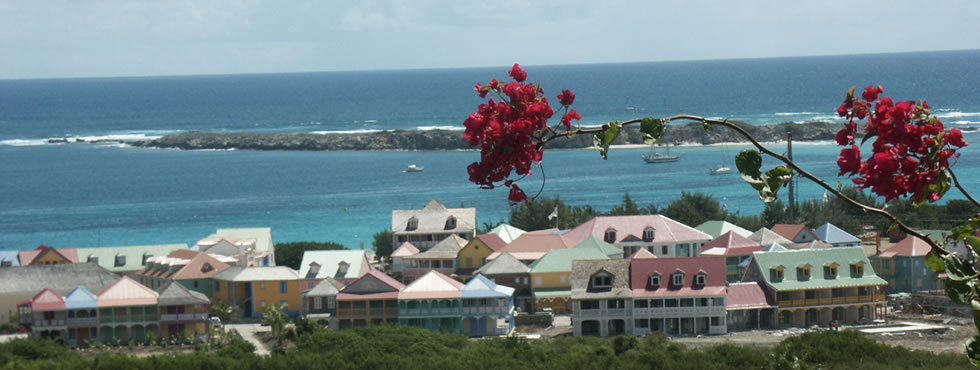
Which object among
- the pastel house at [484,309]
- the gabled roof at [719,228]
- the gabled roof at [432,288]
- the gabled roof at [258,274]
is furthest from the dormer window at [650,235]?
the gabled roof at [258,274]

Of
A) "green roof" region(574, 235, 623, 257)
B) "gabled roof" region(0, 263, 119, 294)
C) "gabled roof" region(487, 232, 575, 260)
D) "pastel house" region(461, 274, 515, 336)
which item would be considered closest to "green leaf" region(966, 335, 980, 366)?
"pastel house" region(461, 274, 515, 336)

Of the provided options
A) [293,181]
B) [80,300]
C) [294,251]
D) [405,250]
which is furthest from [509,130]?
[293,181]

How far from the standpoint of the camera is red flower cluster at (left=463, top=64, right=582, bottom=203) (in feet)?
14.3

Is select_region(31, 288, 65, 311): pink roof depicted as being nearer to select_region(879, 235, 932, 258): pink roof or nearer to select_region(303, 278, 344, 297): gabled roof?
select_region(303, 278, 344, 297): gabled roof

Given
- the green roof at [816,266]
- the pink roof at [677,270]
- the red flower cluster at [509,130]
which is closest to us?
the red flower cluster at [509,130]

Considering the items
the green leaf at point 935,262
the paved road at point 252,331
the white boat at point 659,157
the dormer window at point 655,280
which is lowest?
the paved road at point 252,331

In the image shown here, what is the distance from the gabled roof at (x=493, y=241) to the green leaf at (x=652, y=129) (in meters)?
38.7

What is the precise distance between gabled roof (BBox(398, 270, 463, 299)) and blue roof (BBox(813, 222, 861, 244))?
13863 mm

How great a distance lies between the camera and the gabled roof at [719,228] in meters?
A: 45.5

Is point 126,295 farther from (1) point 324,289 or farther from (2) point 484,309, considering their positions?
(2) point 484,309

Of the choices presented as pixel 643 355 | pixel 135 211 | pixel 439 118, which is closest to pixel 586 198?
pixel 135 211

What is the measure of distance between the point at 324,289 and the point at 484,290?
5252 mm

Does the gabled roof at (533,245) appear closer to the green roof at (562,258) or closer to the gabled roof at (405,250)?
→ the green roof at (562,258)

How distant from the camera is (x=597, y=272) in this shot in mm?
36062
